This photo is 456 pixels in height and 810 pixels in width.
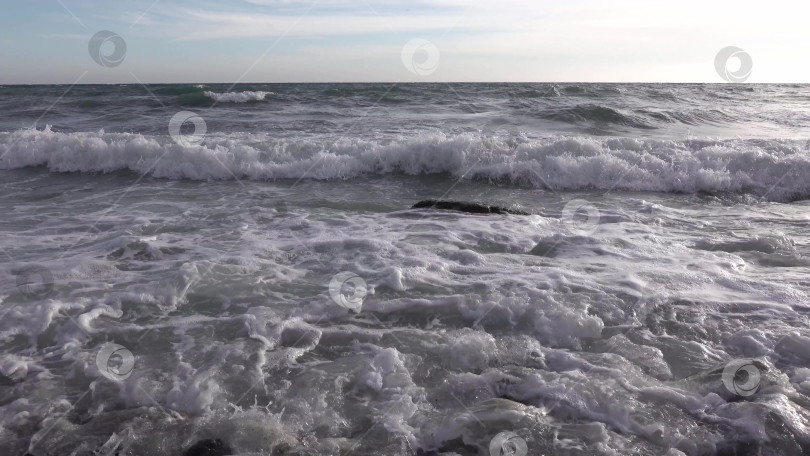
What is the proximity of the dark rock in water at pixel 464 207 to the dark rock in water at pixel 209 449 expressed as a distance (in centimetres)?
522

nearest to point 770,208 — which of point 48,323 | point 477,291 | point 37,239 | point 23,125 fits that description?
point 477,291

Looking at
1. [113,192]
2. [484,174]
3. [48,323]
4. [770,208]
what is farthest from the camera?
[484,174]

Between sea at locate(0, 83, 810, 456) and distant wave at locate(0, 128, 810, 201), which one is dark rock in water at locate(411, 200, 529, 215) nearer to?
sea at locate(0, 83, 810, 456)

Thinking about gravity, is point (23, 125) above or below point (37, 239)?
above

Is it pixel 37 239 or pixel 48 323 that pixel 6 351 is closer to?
pixel 48 323

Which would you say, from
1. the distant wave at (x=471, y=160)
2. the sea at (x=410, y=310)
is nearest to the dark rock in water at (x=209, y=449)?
the sea at (x=410, y=310)

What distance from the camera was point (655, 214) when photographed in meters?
7.67

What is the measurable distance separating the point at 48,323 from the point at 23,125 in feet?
50.7

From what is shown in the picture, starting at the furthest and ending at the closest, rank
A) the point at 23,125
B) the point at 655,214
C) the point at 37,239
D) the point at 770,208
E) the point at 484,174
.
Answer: the point at 23,125, the point at 484,174, the point at 770,208, the point at 655,214, the point at 37,239

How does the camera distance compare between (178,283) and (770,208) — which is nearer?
(178,283)

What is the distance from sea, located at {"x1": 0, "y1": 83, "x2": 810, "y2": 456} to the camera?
2.94 metres

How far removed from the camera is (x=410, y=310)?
4.39m

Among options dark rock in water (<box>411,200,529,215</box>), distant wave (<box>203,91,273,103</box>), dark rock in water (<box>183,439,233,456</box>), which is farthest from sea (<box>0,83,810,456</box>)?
distant wave (<box>203,91,273,103</box>)

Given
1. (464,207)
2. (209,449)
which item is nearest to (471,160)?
(464,207)
